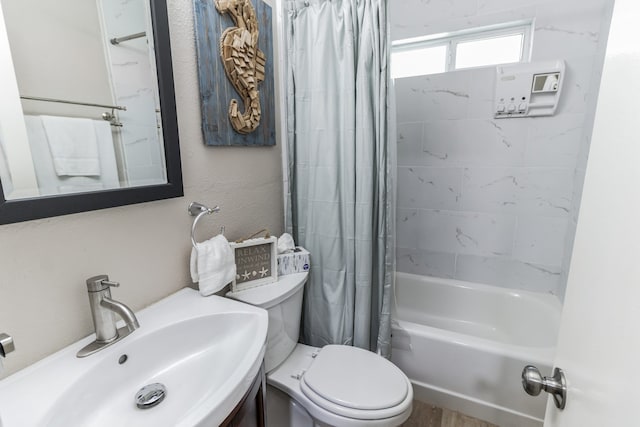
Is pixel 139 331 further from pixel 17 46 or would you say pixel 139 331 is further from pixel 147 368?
pixel 17 46

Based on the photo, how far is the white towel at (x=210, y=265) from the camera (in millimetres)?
1068

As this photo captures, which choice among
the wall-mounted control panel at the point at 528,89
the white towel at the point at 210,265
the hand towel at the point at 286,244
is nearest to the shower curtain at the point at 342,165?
the hand towel at the point at 286,244

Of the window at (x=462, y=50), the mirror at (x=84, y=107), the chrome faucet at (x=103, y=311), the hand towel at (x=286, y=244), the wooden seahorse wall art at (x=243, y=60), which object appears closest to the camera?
the mirror at (x=84, y=107)

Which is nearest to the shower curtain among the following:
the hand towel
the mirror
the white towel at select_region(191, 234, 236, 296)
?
the hand towel

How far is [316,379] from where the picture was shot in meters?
1.23

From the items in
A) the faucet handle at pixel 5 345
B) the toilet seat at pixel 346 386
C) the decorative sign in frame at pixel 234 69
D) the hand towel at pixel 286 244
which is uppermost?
the decorative sign in frame at pixel 234 69

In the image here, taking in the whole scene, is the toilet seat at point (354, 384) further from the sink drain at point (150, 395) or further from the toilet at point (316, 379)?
the sink drain at point (150, 395)

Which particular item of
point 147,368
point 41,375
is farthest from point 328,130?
point 41,375

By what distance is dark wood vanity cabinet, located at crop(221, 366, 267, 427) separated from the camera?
726 millimetres

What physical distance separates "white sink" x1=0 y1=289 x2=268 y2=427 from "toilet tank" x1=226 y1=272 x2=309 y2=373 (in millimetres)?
164

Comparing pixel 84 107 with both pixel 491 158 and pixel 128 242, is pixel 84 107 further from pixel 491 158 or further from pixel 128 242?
pixel 491 158

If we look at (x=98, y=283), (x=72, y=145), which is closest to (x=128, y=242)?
(x=98, y=283)

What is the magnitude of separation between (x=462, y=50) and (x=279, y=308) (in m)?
2.02

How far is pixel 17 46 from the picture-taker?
0.68 metres
